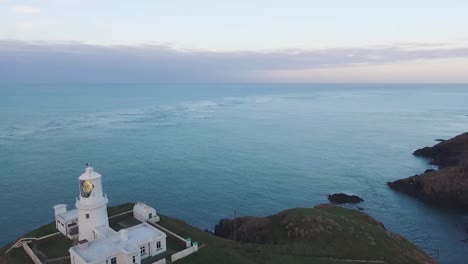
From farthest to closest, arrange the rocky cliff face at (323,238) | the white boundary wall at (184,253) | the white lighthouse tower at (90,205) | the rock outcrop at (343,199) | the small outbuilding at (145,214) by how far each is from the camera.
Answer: the rock outcrop at (343,199) → the small outbuilding at (145,214) → the rocky cliff face at (323,238) → the white lighthouse tower at (90,205) → the white boundary wall at (184,253)

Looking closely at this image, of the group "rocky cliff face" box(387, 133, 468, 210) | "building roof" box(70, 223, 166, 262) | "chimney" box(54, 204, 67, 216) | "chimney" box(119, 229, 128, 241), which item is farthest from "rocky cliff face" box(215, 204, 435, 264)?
"rocky cliff face" box(387, 133, 468, 210)

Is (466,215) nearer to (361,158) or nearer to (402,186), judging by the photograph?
(402,186)

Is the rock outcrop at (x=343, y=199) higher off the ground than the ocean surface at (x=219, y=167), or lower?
lower

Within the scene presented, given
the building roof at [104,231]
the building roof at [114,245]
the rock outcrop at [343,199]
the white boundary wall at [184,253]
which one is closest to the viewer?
the building roof at [114,245]

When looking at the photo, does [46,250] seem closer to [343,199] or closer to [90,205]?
[90,205]

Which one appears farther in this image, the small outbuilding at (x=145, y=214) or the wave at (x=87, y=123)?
the wave at (x=87, y=123)

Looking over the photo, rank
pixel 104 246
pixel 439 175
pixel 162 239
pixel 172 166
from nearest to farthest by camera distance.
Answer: pixel 104 246 < pixel 162 239 < pixel 439 175 < pixel 172 166

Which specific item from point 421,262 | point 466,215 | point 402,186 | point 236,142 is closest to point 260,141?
point 236,142

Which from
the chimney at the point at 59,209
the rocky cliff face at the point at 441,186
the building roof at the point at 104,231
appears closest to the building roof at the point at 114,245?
the building roof at the point at 104,231

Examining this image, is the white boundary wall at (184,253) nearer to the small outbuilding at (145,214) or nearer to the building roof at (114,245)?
the building roof at (114,245)
